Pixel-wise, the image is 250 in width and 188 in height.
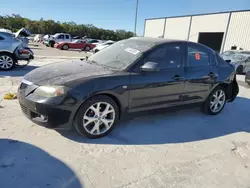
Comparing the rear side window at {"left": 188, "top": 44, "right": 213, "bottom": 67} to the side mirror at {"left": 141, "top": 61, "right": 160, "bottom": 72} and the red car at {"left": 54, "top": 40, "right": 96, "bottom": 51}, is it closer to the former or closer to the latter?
the side mirror at {"left": 141, "top": 61, "right": 160, "bottom": 72}

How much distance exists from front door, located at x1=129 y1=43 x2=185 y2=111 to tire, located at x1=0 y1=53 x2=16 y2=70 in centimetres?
641

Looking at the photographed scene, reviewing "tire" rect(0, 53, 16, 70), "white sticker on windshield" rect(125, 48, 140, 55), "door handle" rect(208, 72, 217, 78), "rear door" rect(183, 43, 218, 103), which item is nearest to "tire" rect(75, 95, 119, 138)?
"white sticker on windshield" rect(125, 48, 140, 55)

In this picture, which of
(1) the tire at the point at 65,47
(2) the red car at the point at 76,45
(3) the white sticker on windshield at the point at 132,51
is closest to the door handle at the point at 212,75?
(3) the white sticker on windshield at the point at 132,51

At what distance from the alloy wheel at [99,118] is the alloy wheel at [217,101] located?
252 centimetres

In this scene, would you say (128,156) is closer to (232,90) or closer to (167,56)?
(167,56)

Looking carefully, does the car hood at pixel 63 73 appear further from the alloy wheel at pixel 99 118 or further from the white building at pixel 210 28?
the white building at pixel 210 28

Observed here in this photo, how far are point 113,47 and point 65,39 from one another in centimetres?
2165

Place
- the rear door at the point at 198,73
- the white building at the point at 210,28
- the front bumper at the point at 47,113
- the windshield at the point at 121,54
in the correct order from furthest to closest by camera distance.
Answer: the white building at the point at 210,28, the rear door at the point at 198,73, the windshield at the point at 121,54, the front bumper at the point at 47,113

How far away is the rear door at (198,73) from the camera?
405 cm

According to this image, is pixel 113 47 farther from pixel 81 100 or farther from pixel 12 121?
pixel 12 121

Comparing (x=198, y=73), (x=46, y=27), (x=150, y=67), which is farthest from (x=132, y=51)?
(x=46, y=27)

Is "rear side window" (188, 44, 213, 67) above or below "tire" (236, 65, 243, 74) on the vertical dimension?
above

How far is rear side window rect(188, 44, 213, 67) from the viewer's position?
4092 mm

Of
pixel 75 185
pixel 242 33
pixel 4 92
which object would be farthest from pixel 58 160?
pixel 242 33
